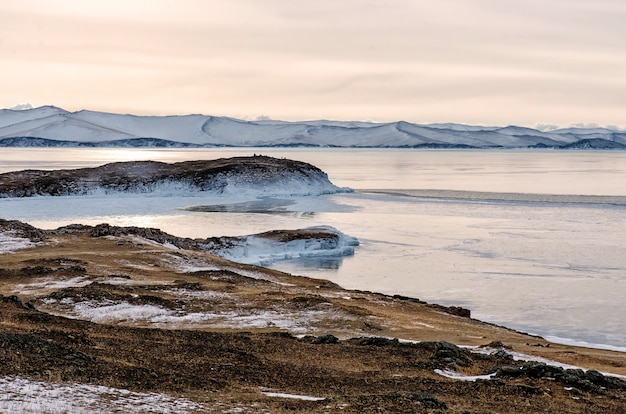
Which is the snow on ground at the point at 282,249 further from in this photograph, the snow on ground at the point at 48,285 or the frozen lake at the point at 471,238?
the snow on ground at the point at 48,285

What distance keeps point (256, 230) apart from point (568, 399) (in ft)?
164

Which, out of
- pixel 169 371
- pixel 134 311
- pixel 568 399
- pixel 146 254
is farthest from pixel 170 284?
pixel 568 399

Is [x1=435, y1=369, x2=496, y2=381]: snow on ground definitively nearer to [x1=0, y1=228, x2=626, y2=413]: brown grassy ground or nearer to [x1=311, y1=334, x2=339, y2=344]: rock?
[x1=0, y1=228, x2=626, y2=413]: brown grassy ground

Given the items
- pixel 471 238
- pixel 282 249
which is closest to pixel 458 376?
pixel 282 249

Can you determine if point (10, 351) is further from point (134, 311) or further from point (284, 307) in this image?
point (284, 307)

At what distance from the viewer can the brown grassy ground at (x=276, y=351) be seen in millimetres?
14586

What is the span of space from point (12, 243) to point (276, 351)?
102 feet

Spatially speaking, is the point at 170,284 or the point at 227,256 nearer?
the point at 170,284

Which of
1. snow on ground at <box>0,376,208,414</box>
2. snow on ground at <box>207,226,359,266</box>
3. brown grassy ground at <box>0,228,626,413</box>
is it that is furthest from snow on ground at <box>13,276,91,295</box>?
snow on ground at <box>207,226,359,266</box>

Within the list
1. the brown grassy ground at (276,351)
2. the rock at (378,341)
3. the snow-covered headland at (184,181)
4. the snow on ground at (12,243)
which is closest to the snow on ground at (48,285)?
the brown grassy ground at (276,351)

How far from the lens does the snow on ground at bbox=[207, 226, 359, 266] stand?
2080 inches

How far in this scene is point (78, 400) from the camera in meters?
12.5

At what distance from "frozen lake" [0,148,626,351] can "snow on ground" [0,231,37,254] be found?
669 inches

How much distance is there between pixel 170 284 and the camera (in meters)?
33.2
